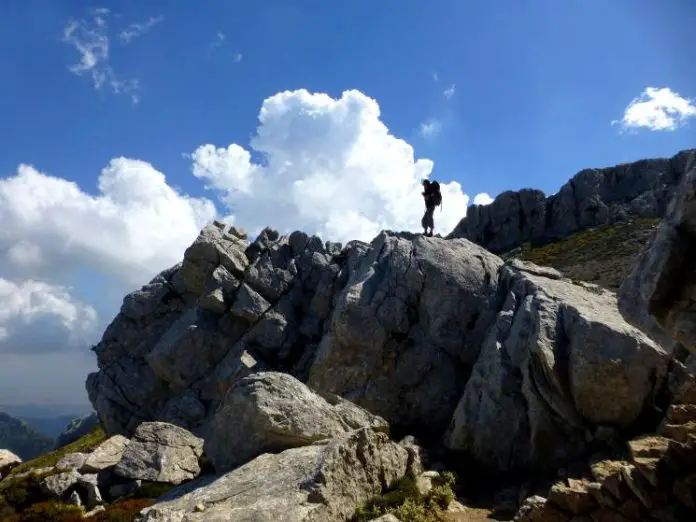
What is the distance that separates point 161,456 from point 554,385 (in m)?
20.2

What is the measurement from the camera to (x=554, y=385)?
26547 millimetres

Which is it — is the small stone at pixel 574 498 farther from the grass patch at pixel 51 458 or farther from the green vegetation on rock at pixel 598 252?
the green vegetation on rock at pixel 598 252

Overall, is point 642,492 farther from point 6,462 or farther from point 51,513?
point 6,462

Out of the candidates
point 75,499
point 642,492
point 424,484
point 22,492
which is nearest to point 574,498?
point 642,492

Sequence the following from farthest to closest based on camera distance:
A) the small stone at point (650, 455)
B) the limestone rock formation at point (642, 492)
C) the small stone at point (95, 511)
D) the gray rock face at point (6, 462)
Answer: the gray rock face at point (6, 462)
the small stone at point (95, 511)
the small stone at point (650, 455)
the limestone rock formation at point (642, 492)

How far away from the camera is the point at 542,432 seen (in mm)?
25812

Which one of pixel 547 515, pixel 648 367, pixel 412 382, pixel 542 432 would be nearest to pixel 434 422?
pixel 412 382

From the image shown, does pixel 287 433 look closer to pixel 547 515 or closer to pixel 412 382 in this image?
pixel 547 515

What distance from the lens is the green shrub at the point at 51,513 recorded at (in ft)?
72.5

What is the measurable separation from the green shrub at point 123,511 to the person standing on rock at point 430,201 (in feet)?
96.8

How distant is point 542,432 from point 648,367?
20.4 ft

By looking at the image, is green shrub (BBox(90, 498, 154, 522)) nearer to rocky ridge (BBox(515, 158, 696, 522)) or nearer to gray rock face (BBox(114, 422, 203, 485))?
gray rock face (BBox(114, 422, 203, 485))

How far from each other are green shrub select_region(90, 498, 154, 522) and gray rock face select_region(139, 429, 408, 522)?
2.56m

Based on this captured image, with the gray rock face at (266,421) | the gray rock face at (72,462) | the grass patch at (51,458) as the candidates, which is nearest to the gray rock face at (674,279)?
the gray rock face at (266,421)
